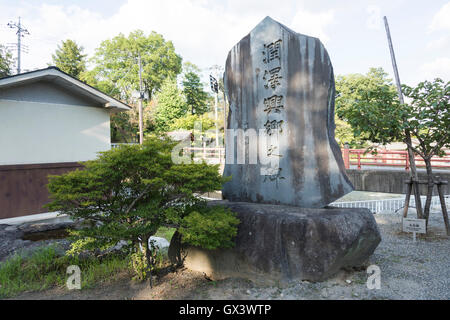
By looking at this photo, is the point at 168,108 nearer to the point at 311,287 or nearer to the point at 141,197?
the point at 141,197

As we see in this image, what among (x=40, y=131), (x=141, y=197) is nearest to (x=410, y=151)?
(x=141, y=197)

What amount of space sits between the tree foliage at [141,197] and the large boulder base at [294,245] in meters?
0.44

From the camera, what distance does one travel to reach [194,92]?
32500 mm

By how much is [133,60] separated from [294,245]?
31.1 metres

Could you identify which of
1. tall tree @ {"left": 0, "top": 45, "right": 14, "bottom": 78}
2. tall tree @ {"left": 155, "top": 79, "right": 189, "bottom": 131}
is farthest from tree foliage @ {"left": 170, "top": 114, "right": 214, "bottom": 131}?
tall tree @ {"left": 0, "top": 45, "right": 14, "bottom": 78}

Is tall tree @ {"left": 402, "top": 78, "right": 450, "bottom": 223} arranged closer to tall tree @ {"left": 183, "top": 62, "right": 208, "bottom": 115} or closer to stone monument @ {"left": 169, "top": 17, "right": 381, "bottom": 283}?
stone monument @ {"left": 169, "top": 17, "right": 381, "bottom": 283}

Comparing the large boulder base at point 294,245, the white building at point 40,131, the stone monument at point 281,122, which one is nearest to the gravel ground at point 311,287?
the large boulder base at point 294,245

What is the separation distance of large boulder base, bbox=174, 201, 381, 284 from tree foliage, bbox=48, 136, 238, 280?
435 mm

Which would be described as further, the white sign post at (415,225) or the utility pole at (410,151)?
the utility pole at (410,151)

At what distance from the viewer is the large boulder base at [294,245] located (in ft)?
11.9

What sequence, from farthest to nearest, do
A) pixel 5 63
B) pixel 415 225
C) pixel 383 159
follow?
pixel 5 63, pixel 383 159, pixel 415 225

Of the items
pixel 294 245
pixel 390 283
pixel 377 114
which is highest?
pixel 377 114

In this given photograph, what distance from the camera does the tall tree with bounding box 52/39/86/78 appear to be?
104 feet

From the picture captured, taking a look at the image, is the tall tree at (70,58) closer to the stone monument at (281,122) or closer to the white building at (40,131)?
the white building at (40,131)
